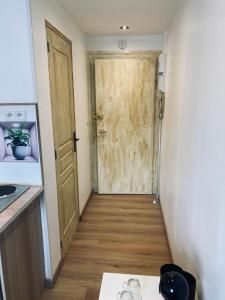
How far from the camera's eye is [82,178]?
10.3ft

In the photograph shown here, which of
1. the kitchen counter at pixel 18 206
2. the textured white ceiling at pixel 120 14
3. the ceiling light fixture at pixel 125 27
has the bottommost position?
the kitchen counter at pixel 18 206

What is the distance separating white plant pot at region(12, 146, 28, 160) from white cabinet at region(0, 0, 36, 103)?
0.35 metres

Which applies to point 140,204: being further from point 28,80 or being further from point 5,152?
point 28,80

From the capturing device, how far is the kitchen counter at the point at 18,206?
1.34m

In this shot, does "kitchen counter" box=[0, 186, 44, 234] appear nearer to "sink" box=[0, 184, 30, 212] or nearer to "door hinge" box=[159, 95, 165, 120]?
"sink" box=[0, 184, 30, 212]

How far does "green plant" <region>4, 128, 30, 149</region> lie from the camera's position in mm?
1771

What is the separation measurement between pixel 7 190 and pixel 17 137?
1.29ft

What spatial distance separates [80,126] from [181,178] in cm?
155

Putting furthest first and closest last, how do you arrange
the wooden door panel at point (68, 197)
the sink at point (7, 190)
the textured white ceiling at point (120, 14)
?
1. the wooden door panel at point (68, 197)
2. the textured white ceiling at point (120, 14)
3. the sink at point (7, 190)

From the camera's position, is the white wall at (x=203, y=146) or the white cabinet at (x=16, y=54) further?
the white cabinet at (x=16, y=54)

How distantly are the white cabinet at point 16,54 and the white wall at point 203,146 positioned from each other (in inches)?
42.3

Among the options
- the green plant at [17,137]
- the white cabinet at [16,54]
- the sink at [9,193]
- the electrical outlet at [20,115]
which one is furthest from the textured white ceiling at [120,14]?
the sink at [9,193]

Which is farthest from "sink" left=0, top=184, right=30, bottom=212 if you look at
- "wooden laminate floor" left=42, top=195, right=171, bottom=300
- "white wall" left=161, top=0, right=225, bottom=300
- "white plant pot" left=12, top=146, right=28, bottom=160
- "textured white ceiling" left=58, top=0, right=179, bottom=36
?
"textured white ceiling" left=58, top=0, right=179, bottom=36

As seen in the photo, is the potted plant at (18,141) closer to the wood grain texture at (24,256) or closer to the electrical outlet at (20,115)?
the electrical outlet at (20,115)
